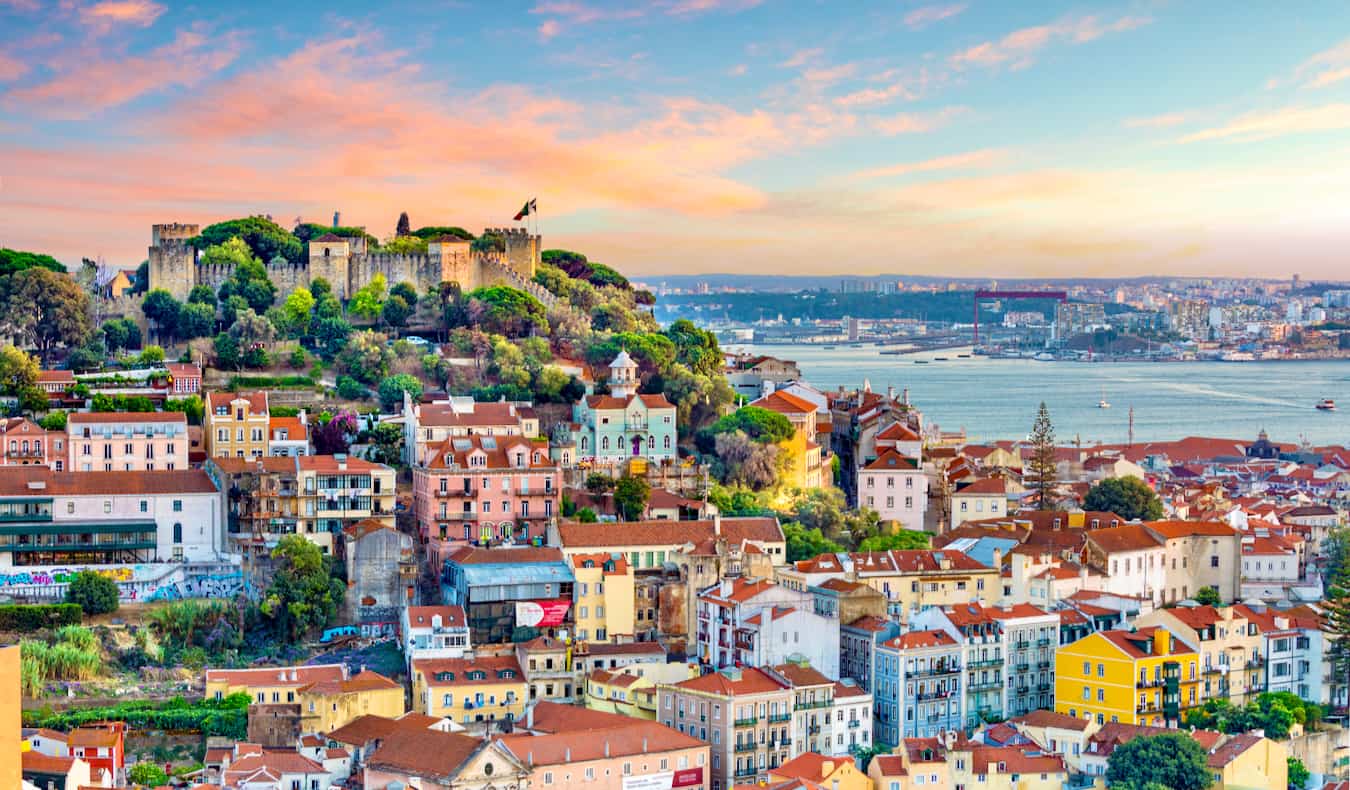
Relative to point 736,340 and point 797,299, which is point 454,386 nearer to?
point 736,340

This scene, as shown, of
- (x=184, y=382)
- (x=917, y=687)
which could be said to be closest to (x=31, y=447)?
(x=184, y=382)

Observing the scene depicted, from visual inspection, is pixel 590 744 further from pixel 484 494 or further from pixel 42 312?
pixel 42 312

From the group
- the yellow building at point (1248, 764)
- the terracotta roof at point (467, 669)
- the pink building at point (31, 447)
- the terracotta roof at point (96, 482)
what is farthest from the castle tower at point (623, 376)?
the yellow building at point (1248, 764)

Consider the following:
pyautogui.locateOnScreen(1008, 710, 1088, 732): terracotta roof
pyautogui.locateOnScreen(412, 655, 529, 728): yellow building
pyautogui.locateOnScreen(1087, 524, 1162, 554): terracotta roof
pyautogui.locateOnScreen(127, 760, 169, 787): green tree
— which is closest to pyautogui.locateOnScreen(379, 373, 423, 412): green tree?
pyautogui.locateOnScreen(412, 655, 529, 728): yellow building

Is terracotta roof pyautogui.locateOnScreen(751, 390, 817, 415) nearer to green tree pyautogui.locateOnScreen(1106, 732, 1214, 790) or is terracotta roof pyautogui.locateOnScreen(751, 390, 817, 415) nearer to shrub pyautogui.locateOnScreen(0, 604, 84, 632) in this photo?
shrub pyautogui.locateOnScreen(0, 604, 84, 632)

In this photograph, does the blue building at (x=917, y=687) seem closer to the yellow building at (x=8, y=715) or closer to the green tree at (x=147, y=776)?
the green tree at (x=147, y=776)

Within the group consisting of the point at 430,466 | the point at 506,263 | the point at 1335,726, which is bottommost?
the point at 1335,726

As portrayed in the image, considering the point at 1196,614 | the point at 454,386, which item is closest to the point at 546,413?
the point at 454,386
